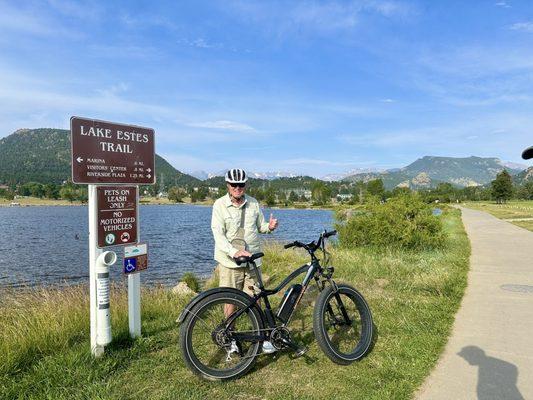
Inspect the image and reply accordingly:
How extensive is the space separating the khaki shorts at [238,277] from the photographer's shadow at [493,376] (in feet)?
8.03

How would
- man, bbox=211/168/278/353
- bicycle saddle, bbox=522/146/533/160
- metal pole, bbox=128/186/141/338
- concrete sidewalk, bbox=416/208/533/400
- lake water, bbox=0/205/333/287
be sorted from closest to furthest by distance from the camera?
bicycle saddle, bbox=522/146/533/160, concrete sidewalk, bbox=416/208/533/400, man, bbox=211/168/278/353, metal pole, bbox=128/186/141/338, lake water, bbox=0/205/333/287

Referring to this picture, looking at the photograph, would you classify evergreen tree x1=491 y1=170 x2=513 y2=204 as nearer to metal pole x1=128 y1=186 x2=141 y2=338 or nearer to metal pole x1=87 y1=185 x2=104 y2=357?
metal pole x1=128 y1=186 x2=141 y2=338

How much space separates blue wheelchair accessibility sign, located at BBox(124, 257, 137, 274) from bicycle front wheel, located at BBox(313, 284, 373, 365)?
2155 mm

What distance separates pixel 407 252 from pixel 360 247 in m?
1.69

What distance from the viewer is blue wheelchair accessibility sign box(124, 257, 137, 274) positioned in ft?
15.7

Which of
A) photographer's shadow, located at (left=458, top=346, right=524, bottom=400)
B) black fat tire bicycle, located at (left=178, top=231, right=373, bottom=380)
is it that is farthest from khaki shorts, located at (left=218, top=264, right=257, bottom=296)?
photographer's shadow, located at (left=458, top=346, right=524, bottom=400)

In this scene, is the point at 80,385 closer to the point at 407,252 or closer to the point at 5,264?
the point at 407,252

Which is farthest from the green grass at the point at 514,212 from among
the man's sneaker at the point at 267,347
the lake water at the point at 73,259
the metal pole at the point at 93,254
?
the metal pole at the point at 93,254

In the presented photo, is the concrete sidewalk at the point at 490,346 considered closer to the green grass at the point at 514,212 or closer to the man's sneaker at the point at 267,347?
the man's sneaker at the point at 267,347

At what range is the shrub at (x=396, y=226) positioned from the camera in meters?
14.0

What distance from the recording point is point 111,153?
471 cm

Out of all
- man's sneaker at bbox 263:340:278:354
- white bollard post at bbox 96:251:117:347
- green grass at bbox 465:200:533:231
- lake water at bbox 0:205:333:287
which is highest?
white bollard post at bbox 96:251:117:347

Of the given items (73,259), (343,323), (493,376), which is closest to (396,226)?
(343,323)

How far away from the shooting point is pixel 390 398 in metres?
3.61
